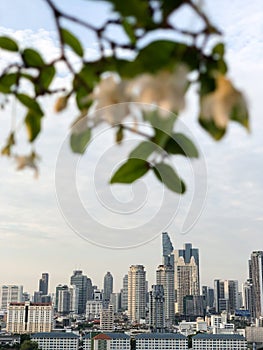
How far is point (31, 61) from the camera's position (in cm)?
25

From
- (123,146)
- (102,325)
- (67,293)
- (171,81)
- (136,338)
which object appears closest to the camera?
(171,81)

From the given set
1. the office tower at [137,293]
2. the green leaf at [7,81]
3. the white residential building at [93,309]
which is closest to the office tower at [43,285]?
the white residential building at [93,309]

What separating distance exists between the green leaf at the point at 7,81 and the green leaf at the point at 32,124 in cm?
2

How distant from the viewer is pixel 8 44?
0.25 meters

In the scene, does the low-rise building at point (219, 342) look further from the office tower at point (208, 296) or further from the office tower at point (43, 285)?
the office tower at point (43, 285)

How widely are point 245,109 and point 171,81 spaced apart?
3 cm

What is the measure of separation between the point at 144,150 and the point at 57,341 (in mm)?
14630

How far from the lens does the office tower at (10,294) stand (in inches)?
825

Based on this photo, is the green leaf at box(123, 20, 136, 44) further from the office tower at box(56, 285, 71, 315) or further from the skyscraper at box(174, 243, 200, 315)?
the office tower at box(56, 285, 71, 315)

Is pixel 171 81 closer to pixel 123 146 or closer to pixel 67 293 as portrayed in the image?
pixel 123 146

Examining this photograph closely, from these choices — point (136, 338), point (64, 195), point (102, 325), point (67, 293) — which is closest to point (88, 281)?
point (67, 293)

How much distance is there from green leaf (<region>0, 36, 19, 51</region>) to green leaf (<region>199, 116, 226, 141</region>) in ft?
0.39

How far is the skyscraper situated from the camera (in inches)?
803

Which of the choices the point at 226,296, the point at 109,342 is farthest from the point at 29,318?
the point at 226,296
